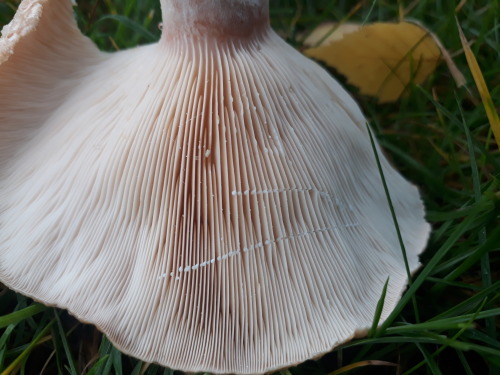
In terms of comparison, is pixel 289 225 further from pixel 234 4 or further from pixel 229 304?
pixel 234 4

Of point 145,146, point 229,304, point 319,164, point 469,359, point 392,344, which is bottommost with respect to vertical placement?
point 469,359

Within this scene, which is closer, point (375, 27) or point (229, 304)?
point (229, 304)

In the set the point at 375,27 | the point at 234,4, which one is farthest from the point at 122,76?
the point at 375,27

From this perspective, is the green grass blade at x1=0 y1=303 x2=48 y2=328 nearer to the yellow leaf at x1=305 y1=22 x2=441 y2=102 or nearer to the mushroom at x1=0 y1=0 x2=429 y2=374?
the mushroom at x1=0 y1=0 x2=429 y2=374

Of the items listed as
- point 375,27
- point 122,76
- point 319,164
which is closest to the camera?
point 319,164

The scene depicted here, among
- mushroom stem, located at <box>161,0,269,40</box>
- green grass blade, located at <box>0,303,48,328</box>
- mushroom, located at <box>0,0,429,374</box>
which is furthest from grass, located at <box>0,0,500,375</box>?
mushroom stem, located at <box>161,0,269,40</box>

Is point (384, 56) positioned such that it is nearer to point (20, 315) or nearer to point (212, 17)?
point (212, 17)
